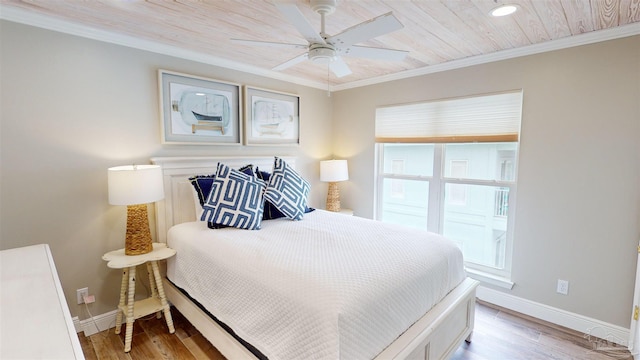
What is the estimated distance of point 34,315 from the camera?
3.03 ft

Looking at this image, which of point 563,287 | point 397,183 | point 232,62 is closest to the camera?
point 563,287

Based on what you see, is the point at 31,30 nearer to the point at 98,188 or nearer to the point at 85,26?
the point at 85,26

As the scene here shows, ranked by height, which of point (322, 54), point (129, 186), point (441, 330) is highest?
point (322, 54)

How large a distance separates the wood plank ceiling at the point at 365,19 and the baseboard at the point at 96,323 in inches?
88.7

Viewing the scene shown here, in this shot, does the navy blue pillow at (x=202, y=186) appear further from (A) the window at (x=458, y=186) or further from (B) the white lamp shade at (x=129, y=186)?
(A) the window at (x=458, y=186)

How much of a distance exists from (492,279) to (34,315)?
3225 mm

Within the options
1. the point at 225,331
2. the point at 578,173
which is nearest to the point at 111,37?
the point at 225,331

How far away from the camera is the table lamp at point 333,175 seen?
3.67m

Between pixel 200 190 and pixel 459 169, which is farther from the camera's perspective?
pixel 459 169

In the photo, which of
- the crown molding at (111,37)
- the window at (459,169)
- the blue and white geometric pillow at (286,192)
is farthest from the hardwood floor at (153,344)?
the window at (459,169)

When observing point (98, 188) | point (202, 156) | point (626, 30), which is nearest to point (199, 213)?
point (202, 156)

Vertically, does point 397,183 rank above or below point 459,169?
below

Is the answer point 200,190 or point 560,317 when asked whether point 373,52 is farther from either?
point 560,317

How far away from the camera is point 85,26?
7.02 feet
